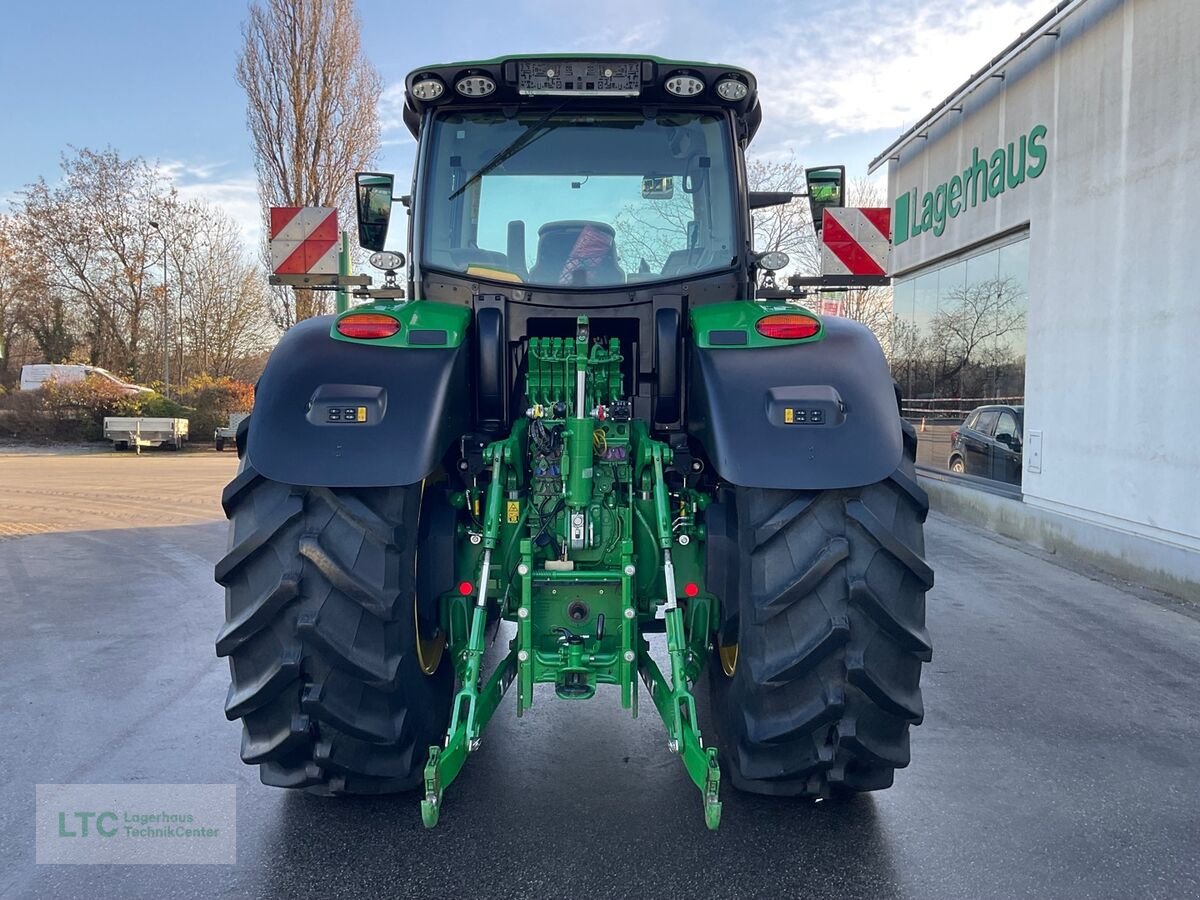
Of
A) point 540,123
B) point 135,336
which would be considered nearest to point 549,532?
point 540,123

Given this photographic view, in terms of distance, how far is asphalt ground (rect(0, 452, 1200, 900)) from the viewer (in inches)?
106

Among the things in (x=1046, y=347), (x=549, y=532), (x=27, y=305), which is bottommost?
(x=549, y=532)

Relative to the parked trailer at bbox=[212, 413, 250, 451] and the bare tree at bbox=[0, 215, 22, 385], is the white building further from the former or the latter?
the bare tree at bbox=[0, 215, 22, 385]

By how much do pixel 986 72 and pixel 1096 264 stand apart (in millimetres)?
3342

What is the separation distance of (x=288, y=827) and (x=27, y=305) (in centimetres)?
3354

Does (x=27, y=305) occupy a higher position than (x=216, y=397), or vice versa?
(x=27, y=305)

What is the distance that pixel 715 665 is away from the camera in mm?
3383

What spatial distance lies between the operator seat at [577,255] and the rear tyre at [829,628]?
3.83 ft

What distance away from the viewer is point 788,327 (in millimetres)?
2986

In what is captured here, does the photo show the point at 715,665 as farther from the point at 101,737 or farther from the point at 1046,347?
the point at 1046,347

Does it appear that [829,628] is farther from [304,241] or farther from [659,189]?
[304,241]

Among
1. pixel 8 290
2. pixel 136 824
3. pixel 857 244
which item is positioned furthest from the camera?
pixel 8 290

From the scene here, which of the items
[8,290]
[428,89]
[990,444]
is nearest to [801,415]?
[428,89]

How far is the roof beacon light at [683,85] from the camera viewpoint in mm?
3281
